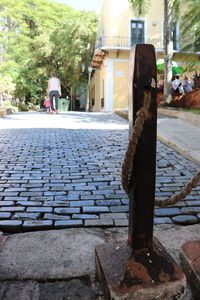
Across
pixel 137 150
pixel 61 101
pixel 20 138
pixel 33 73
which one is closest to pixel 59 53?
pixel 33 73

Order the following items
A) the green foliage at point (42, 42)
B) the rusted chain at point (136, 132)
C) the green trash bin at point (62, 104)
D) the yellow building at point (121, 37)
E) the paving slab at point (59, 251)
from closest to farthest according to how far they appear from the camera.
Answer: the rusted chain at point (136, 132) → the paving slab at point (59, 251) → the green trash bin at point (62, 104) → the yellow building at point (121, 37) → the green foliage at point (42, 42)

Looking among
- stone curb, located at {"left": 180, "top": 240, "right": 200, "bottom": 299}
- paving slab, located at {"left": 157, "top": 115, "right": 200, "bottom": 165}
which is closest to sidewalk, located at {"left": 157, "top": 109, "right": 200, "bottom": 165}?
paving slab, located at {"left": 157, "top": 115, "right": 200, "bottom": 165}

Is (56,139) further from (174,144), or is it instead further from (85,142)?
(174,144)

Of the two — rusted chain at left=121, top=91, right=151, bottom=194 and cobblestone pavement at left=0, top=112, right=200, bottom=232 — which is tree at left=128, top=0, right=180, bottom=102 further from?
rusted chain at left=121, top=91, right=151, bottom=194

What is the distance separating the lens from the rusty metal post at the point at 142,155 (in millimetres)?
1495

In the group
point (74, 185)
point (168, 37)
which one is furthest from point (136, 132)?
point (168, 37)

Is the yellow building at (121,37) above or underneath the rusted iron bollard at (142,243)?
above

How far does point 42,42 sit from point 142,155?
28.1 meters

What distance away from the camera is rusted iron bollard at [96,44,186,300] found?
1494 mm

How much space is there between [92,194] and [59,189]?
0.45 metres

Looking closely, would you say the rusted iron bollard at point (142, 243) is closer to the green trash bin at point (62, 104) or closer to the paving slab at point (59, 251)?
the paving slab at point (59, 251)

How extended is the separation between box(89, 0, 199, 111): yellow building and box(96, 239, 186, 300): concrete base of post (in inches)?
839

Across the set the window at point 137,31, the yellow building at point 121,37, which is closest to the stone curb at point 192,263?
the yellow building at point 121,37

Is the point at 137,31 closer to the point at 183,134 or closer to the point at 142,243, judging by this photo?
the point at 183,134
